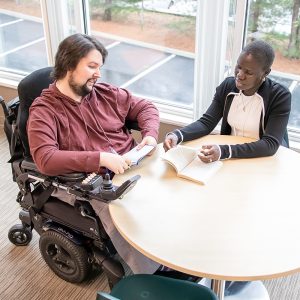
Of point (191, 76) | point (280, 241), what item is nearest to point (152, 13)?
point (191, 76)

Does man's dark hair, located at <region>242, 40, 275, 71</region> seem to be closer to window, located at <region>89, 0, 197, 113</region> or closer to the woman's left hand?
the woman's left hand

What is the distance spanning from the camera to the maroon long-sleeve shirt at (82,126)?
1.68m

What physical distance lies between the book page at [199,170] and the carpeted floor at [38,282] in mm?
685

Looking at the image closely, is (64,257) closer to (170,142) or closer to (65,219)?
(65,219)

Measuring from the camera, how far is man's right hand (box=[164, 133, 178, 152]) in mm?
1833

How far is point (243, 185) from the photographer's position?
160 centimetres

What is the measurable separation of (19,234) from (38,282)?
307 millimetres

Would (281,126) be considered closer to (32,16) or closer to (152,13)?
(152,13)

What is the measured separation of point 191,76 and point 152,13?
21.8 inches

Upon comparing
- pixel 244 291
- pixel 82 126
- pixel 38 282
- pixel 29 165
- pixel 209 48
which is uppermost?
pixel 209 48

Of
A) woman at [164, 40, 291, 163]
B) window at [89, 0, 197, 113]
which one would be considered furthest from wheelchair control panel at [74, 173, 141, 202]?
window at [89, 0, 197, 113]

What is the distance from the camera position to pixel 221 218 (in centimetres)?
142

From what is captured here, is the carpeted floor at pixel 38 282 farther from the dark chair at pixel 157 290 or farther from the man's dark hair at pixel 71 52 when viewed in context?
the man's dark hair at pixel 71 52

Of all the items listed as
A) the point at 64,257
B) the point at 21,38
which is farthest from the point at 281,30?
the point at 21,38
